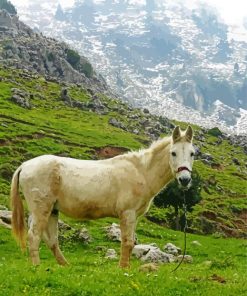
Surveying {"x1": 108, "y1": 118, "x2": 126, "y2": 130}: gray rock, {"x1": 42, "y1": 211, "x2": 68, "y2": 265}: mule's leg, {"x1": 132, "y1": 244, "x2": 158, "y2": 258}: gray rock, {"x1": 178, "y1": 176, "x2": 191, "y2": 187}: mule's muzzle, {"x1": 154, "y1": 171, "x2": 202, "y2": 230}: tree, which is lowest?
{"x1": 154, "y1": 171, "x2": 202, "y2": 230}: tree

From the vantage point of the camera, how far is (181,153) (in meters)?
18.8

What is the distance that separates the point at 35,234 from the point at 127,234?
345cm

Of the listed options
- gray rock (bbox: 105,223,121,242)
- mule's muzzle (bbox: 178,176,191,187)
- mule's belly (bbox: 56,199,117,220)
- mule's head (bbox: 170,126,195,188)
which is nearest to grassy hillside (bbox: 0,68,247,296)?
gray rock (bbox: 105,223,121,242)

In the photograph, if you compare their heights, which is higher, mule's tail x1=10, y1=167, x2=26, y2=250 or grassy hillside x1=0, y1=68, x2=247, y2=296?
mule's tail x1=10, y1=167, x2=26, y2=250

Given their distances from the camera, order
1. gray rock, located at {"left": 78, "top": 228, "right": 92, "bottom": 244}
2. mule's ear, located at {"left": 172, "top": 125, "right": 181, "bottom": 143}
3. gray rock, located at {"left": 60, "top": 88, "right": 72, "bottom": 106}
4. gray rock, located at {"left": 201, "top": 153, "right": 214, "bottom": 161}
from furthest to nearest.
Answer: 1. gray rock, located at {"left": 60, "top": 88, "right": 72, "bottom": 106}
2. gray rock, located at {"left": 201, "top": 153, "right": 214, "bottom": 161}
3. gray rock, located at {"left": 78, "top": 228, "right": 92, "bottom": 244}
4. mule's ear, located at {"left": 172, "top": 125, "right": 181, "bottom": 143}

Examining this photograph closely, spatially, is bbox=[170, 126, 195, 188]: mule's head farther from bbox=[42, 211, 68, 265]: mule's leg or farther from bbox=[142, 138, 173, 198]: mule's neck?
bbox=[42, 211, 68, 265]: mule's leg

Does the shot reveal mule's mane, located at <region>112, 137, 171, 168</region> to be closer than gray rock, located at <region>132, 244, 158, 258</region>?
Yes

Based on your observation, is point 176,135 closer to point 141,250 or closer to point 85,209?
point 85,209

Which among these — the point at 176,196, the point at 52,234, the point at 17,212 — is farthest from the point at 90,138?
the point at 52,234

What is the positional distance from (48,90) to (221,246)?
387 ft

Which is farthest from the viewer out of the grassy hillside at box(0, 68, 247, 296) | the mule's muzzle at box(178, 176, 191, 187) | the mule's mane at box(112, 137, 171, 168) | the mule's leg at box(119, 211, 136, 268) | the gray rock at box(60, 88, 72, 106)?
the gray rock at box(60, 88, 72, 106)

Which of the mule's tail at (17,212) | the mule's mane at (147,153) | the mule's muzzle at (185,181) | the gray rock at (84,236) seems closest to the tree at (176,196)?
the gray rock at (84,236)

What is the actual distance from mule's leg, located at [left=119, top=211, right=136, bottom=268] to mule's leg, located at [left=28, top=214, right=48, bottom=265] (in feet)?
9.82

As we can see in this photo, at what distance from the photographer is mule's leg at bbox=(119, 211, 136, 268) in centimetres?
1883
